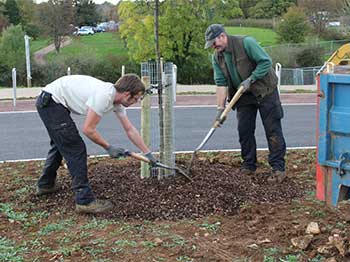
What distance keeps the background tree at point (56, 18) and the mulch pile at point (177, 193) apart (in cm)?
3221

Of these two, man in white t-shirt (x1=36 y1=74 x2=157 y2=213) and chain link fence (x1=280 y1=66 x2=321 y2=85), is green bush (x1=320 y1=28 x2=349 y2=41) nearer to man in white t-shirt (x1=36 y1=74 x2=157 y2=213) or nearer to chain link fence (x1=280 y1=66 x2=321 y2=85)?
chain link fence (x1=280 y1=66 x2=321 y2=85)

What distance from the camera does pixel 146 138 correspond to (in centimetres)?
607

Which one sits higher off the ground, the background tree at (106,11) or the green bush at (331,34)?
the background tree at (106,11)

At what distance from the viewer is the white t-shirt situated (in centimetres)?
484

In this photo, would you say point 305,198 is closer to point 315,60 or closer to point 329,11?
point 315,60

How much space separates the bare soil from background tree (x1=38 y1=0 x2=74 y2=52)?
31.9 metres

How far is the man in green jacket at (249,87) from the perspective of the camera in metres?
5.93

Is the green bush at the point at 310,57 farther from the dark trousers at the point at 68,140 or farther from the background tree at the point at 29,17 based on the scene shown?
the dark trousers at the point at 68,140

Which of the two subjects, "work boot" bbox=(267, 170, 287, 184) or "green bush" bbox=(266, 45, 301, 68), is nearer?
"work boot" bbox=(267, 170, 287, 184)

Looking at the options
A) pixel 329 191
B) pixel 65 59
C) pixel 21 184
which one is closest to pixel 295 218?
pixel 329 191

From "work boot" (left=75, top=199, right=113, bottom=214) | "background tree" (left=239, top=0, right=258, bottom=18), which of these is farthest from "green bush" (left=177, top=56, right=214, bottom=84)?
"work boot" (left=75, top=199, right=113, bottom=214)

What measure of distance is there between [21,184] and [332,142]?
3925 millimetres

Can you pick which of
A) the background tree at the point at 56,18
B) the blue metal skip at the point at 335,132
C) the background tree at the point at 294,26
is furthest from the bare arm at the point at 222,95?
the background tree at the point at 56,18

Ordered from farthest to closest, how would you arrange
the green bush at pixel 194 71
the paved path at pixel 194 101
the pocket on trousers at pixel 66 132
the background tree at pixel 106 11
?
the background tree at pixel 106 11
the green bush at pixel 194 71
the paved path at pixel 194 101
the pocket on trousers at pixel 66 132
